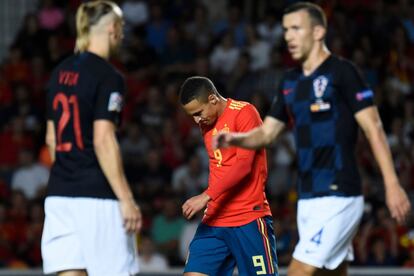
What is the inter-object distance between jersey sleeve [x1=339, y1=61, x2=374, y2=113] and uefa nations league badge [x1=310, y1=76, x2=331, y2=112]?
104 millimetres

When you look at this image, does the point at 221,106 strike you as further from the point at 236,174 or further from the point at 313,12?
the point at 313,12

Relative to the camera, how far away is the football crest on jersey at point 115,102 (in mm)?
5672

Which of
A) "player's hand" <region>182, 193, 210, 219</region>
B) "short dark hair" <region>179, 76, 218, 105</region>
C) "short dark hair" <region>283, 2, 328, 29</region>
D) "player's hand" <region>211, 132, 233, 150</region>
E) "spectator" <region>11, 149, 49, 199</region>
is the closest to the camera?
"player's hand" <region>211, 132, 233, 150</region>

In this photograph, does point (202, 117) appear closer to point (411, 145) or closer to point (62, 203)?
point (62, 203)

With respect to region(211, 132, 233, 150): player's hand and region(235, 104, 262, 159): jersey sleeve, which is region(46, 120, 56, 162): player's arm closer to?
region(235, 104, 262, 159): jersey sleeve

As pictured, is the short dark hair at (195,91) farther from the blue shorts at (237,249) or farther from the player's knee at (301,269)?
the player's knee at (301,269)

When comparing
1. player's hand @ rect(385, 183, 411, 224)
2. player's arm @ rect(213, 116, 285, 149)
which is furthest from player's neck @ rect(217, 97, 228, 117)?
player's hand @ rect(385, 183, 411, 224)

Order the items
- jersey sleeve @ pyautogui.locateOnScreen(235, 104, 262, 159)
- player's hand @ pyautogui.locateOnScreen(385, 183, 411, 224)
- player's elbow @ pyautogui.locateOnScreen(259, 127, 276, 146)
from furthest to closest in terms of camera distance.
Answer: jersey sleeve @ pyautogui.locateOnScreen(235, 104, 262, 159), player's elbow @ pyautogui.locateOnScreen(259, 127, 276, 146), player's hand @ pyautogui.locateOnScreen(385, 183, 411, 224)

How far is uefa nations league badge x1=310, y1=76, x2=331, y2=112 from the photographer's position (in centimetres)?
607

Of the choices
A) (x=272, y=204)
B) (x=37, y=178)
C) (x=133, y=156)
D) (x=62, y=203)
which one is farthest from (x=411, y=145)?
(x=62, y=203)

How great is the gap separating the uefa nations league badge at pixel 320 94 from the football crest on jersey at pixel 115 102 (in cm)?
115

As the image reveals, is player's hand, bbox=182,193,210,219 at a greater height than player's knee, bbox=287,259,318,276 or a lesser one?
greater

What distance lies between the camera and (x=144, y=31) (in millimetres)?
14633

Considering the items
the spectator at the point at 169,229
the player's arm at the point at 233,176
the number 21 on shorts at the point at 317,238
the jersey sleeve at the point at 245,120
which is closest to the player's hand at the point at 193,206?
the player's arm at the point at 233,176
